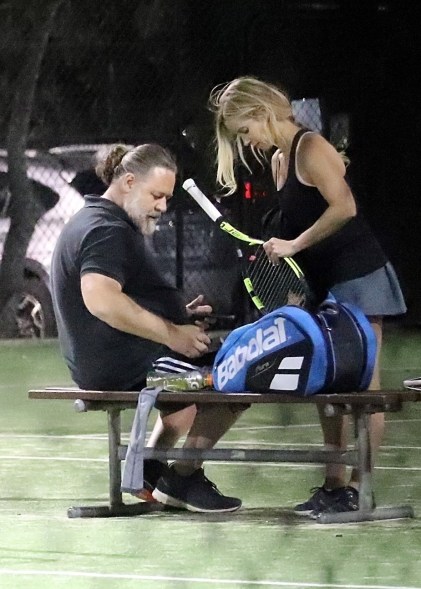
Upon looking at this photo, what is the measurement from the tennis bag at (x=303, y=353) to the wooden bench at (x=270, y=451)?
0.05 meters

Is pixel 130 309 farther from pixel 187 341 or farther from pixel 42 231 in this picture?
pixel 42 231

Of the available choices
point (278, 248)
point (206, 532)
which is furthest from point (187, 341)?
point (206, 532)

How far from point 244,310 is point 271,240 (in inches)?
313

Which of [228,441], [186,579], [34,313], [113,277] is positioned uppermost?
[113,277]

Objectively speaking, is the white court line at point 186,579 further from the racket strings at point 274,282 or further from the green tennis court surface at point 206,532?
the racket strings at point 274,282

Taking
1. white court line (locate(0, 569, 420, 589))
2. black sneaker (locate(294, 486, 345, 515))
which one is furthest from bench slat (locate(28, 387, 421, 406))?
white court line (locate(0, 569, 420, 589))

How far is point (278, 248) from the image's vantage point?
566 cm

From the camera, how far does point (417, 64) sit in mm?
13844

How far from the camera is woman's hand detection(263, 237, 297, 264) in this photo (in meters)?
5.63

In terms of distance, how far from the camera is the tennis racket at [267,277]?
5758mm

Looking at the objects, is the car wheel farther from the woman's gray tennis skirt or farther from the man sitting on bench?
the woman's gray tennis skirt

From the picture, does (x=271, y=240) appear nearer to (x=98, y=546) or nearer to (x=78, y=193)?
(x=98, y=546)

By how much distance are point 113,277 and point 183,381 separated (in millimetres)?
407

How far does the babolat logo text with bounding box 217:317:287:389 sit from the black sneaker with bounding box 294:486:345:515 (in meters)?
0.53
